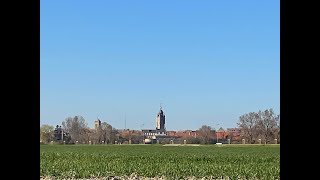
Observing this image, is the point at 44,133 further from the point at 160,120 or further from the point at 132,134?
the point at 160,120

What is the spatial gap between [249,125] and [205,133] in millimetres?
15535

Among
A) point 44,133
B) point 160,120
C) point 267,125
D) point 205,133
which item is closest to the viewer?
point 44,133

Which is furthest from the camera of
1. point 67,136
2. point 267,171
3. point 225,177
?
point 67,136

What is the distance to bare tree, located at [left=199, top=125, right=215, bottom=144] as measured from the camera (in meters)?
59.9

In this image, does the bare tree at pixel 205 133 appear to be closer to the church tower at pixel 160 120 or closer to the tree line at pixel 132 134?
the tree line at pixel 132 134

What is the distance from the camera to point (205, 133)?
61562 millimetres

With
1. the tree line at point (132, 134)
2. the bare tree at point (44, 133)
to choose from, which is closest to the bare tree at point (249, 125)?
the tree line at point (132, 134)

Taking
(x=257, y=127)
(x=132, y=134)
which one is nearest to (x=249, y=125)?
(x=257, y=127)

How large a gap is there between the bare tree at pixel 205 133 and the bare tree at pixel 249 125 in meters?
11.0

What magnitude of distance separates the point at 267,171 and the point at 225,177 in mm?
1629

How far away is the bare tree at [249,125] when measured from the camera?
44.8 metres

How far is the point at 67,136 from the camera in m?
56.1
